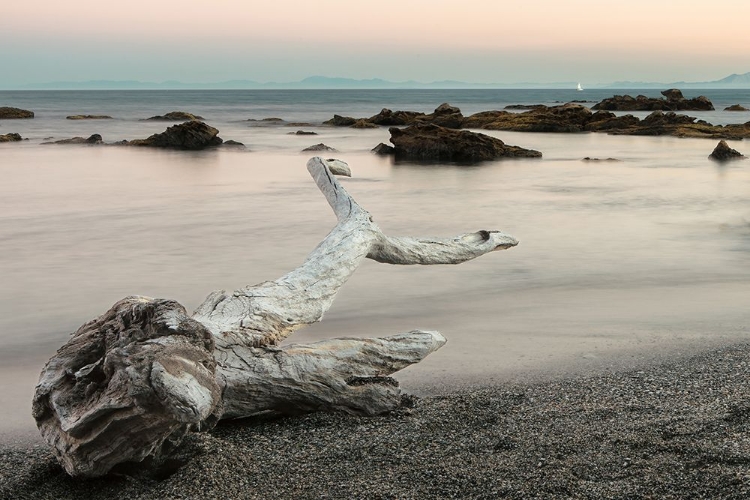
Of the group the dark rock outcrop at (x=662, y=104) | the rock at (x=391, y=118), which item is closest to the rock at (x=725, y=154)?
the rock at (x=391, y=118)

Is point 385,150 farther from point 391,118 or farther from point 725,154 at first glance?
point 391,118

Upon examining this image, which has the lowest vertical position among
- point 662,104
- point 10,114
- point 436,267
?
point 436,267

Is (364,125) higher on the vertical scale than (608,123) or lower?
lower

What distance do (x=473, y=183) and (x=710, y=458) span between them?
39.1ft

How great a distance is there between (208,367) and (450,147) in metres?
16.0

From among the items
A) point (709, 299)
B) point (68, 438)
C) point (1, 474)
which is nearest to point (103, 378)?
point (68, 438)

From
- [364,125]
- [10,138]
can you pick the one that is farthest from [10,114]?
[364,125]

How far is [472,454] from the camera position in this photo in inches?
123

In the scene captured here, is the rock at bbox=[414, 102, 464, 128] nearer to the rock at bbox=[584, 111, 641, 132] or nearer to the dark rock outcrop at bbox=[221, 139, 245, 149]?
the rock at bbox=[584, 111, 641, 132]

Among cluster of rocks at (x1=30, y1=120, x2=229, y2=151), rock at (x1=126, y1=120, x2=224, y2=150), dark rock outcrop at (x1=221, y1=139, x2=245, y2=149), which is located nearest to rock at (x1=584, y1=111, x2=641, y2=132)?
dark rock outcrop at (x1=221, y1=139, x2=245, y2=149)

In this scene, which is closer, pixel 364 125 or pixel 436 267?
pixel 436 267

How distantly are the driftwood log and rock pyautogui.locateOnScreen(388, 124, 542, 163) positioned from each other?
13703 mm

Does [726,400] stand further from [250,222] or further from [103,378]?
[250,222]

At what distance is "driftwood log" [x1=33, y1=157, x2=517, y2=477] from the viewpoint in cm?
252
